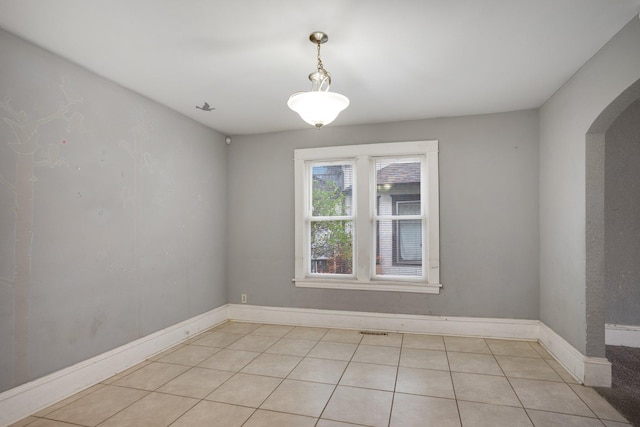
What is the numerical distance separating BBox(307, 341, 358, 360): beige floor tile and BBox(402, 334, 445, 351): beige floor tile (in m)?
0.59

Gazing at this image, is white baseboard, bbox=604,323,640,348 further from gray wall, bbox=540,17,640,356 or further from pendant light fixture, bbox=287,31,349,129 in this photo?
pendant light fixture, bbox=287,31,349,129

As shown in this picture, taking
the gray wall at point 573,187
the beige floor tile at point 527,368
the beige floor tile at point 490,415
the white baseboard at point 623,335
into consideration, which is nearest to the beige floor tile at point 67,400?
the beige floor tile at point 490,415

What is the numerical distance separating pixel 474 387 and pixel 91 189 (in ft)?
11.5

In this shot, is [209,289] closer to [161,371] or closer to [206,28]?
[161,371]

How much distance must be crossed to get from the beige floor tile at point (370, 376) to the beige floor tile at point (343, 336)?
642mm

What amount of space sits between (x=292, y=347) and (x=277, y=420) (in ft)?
4.49

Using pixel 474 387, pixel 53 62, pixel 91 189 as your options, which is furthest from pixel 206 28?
pixel 474 387

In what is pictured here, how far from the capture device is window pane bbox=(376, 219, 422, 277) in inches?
167

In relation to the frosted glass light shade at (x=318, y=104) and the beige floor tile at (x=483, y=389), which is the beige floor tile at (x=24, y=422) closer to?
the frosted glass light shade at (x=318, y=104)

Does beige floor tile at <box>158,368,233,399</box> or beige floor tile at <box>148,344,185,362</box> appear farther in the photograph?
beige floor tile at <box>148,344,185,362</box>

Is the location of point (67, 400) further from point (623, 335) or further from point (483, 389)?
point (623, 335)

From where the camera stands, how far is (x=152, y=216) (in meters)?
3.48

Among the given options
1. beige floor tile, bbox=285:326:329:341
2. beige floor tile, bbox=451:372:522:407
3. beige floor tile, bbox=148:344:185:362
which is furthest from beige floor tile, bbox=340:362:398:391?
beige floor tile, bbox=148:344:185:362

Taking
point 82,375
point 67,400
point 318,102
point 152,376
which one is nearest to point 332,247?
point 152,376
